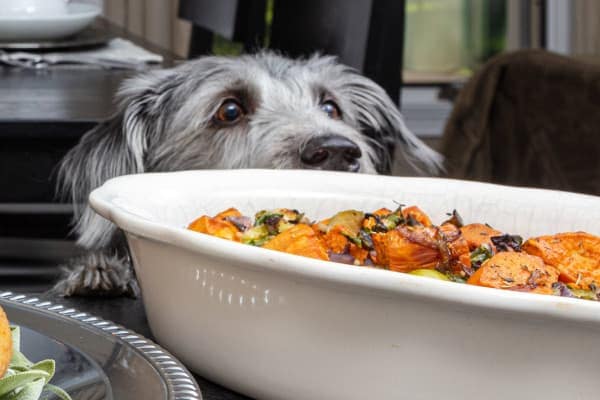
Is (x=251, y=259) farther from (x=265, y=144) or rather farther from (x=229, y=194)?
(x=265, y=144)

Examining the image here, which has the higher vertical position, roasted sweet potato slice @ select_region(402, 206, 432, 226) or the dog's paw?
roasted sweet potato slice @ select_region(402, 206, 432, 226)

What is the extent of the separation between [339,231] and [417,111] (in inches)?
170

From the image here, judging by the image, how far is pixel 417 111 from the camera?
4.93 m

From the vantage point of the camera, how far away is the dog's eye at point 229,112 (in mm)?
1489

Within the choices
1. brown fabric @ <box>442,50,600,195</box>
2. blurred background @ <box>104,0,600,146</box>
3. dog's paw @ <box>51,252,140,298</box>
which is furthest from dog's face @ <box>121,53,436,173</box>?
blurred background @ <box>104,0,600,146</box>

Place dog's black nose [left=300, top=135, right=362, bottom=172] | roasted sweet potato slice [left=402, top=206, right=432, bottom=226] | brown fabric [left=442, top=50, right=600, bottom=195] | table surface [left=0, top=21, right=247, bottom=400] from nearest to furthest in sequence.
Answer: roasted sweet potato slice [left=402, top=206, right=432, bottom=226]
table surface [left=0, top=21, right=247, bottom=400]
dog's black nose [left=300, top=135, right=362, bottom=172]
brown fabric [left=442, top=50, right=600, bottom=195]

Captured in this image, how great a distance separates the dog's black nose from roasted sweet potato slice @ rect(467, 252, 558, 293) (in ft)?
2.32

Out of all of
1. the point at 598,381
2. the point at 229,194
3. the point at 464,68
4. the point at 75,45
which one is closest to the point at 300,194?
the point at 229,194

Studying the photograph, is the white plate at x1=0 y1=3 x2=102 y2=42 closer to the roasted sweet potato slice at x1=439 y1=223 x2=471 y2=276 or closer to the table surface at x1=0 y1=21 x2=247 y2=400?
the table surface at x1=0 y1=21 x2=247 y2=400

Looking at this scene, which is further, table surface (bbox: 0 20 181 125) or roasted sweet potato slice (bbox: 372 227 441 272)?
table surface (bbox: 0 20 181 125)

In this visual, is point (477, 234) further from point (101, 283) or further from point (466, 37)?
point (466, 37)

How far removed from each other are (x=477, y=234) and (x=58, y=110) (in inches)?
32.3

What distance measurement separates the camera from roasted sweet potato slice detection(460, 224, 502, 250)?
0.65 m

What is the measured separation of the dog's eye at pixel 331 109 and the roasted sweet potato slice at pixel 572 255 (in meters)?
0.91
